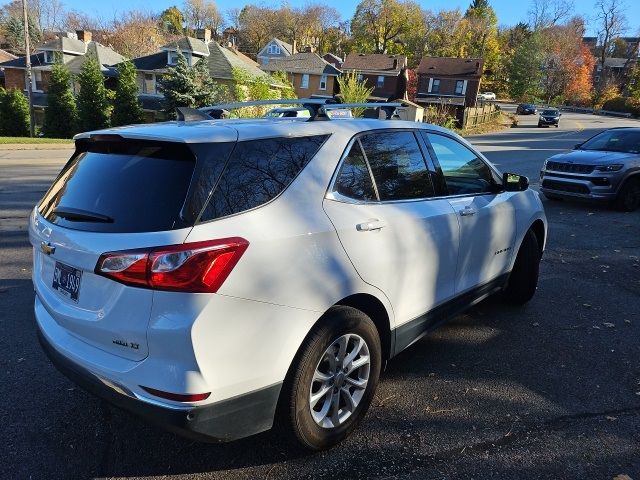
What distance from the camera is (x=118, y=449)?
2.78 m

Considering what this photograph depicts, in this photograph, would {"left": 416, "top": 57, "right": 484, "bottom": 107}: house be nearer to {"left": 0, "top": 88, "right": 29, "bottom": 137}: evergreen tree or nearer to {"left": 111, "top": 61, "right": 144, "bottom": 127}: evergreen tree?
{"left": 111, "top": 61, "right": 144, "bottom": 127}: evergreen tree

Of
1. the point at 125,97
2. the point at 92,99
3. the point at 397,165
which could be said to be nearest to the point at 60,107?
the point at 92,99

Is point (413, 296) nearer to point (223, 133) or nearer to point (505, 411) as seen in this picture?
point (505, 411)

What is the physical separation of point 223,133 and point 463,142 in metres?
2.35

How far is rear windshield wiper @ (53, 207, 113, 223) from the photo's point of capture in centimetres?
235

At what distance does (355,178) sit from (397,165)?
0.50 metres

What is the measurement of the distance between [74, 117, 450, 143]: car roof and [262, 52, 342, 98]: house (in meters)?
59.9

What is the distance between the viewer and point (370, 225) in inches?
111

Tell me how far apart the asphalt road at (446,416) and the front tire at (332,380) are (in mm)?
163

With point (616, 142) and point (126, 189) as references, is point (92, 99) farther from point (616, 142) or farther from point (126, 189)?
point (126, 189)

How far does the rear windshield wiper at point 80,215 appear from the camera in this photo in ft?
7.70

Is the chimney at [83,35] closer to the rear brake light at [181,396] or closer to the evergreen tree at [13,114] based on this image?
the evergreen tree at [13,114]

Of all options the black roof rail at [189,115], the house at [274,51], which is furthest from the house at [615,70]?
the black roof rail at [189,115]

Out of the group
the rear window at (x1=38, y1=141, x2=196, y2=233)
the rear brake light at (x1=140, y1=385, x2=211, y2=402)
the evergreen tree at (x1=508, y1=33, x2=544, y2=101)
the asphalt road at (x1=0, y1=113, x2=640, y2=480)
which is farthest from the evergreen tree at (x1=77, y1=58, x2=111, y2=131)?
the evergreen tree at (x1=508, y1=33, x2=544, y2=101)
